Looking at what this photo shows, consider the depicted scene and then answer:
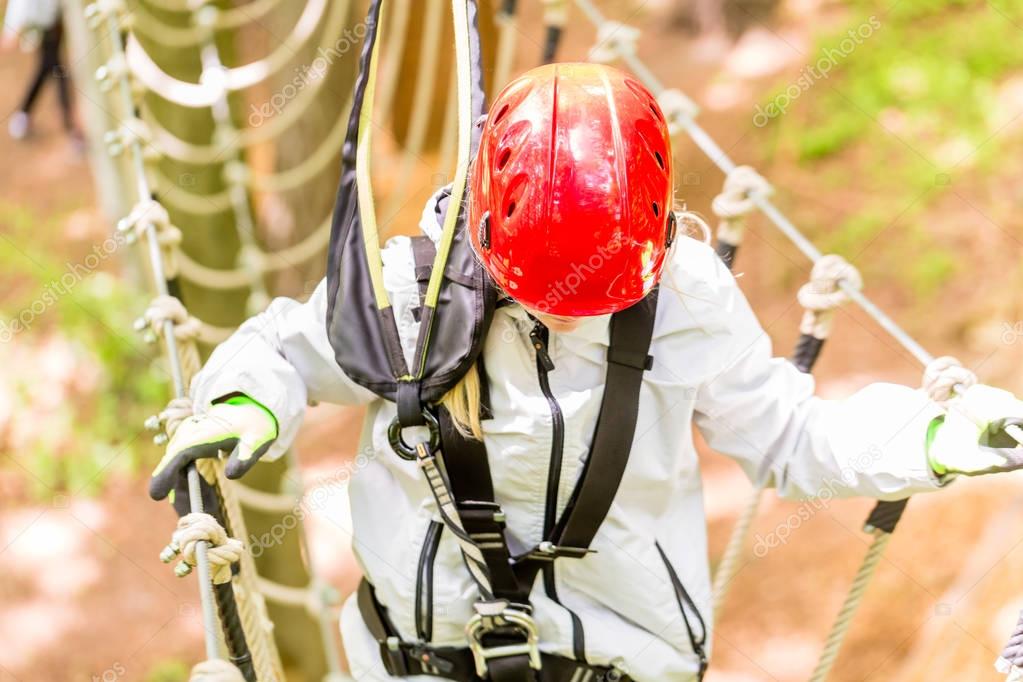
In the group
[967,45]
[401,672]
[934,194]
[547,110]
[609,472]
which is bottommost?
[401,672]

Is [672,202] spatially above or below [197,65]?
below

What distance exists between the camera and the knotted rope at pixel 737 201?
1.48 m

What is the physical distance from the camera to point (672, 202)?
41.1 inches

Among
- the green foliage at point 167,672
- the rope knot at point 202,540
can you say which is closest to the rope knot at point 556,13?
the rope knot at point 202,540

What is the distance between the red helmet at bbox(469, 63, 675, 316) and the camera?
0.96m

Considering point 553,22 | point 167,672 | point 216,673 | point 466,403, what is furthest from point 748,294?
point 216,673

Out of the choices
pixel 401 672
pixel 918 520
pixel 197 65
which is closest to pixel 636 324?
pixel 401 672

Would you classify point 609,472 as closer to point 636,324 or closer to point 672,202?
point 636,324

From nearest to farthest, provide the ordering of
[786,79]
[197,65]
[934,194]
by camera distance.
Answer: [197,65]
[934,194]
[786,79]

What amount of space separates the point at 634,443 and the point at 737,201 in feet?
1.54

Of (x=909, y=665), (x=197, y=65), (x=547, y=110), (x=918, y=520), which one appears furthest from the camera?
A: (x=918, y=520)

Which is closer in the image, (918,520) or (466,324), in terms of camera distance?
(466,324)

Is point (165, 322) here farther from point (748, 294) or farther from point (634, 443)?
point (748, 294)

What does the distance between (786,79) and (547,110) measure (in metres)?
2.91
